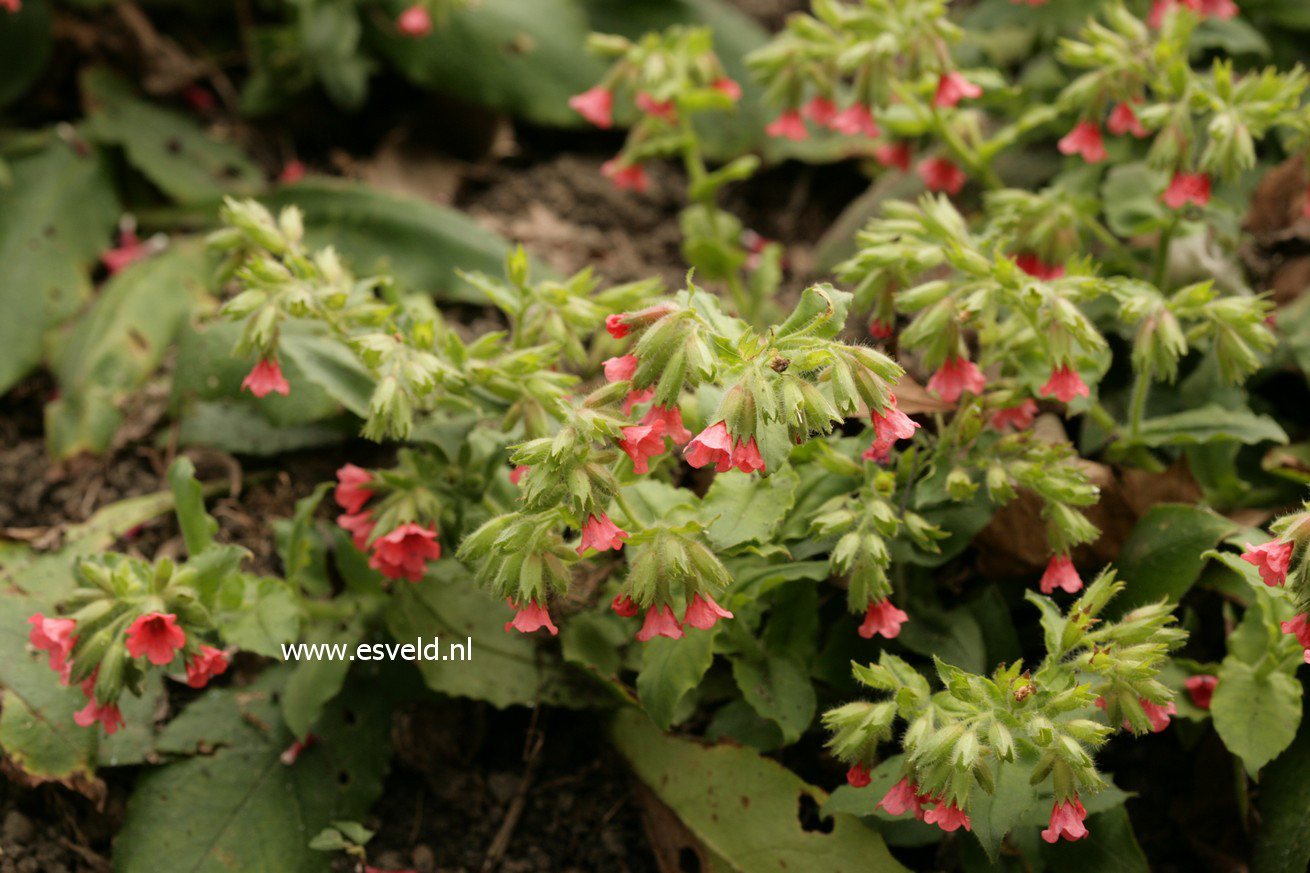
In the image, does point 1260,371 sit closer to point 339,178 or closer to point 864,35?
point 864,35

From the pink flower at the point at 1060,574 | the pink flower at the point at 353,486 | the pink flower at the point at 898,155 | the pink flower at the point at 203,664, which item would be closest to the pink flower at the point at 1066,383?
the pink flower at the point at 1060,574

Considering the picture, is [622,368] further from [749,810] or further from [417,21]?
[417,21]

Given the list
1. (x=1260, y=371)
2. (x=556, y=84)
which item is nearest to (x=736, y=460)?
(x=1260, y=371)

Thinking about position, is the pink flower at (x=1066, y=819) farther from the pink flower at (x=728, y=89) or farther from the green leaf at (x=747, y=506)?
the pink flower at (x=728, y=89)

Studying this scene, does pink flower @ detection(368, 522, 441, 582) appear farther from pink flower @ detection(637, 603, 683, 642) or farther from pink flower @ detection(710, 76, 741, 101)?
pink flower @ detection(710, 76, 741, 101)

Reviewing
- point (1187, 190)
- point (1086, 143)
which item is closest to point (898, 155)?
point (1086, 143)

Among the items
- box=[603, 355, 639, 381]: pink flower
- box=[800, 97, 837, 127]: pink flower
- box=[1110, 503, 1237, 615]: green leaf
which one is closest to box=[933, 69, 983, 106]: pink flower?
box=[800, 97, 837, 127]: pink flower
